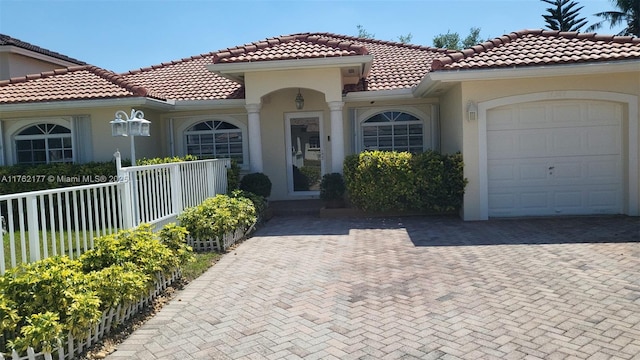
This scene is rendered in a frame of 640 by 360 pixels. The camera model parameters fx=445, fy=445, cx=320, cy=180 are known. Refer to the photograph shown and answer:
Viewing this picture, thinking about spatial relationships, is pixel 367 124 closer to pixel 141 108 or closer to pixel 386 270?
pixel 141 108

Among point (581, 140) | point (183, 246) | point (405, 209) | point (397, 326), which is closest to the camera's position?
point (397, 326)

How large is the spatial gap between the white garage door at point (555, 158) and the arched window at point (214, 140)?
7278mm

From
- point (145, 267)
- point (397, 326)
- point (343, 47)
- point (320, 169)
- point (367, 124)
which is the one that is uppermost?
point (343, 47)

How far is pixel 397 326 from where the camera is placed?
4215 millimetres

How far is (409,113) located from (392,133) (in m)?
0.74

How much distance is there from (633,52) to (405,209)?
18.0 ft

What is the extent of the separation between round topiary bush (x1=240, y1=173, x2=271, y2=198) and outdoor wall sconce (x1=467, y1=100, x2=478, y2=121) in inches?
200

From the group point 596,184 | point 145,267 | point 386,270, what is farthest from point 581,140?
point 145,267

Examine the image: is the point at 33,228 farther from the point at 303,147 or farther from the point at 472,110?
the point at 303,147

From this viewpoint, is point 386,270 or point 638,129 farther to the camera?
point 638,129

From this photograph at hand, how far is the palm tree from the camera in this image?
29359 millimetres

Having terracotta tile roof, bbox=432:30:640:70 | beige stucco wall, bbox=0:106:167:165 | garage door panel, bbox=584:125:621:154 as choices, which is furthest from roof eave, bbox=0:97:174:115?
garage door panel, bbox=584:125:621:154

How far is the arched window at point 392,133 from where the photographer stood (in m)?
12.8

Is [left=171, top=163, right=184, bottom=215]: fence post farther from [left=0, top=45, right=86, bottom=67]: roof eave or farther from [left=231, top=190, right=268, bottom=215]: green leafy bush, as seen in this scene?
[left=0, top=45, right=86, bottom=67]: roof eave
